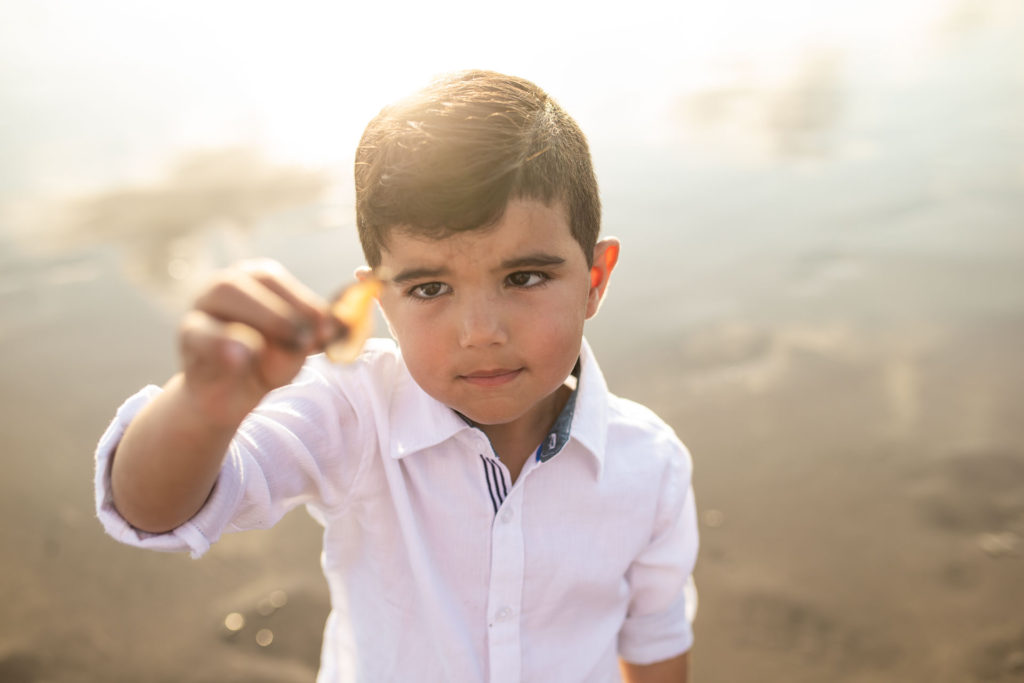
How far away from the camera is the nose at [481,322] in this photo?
1458 mm

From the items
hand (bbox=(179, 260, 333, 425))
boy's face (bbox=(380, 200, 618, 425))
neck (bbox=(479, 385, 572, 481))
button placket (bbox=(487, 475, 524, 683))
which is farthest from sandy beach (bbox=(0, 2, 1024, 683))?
hand (bbox=(179, 260, 333, 425))

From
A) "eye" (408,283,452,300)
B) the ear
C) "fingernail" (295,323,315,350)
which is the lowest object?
the ear

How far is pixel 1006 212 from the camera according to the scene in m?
5.03

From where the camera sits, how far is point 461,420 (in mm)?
1646

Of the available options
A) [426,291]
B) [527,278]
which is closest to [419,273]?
[426,291]

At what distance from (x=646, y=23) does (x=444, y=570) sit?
34.6 feet

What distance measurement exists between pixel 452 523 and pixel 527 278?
0.52 m

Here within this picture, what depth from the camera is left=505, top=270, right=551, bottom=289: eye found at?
1543mm

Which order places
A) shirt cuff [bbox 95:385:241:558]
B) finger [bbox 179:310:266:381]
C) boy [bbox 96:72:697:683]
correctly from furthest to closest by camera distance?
boy [bbox 96:72:697:683] → shirt cuff [bbox 95:385:241:558] → finger [bbox 179:310:266:381]

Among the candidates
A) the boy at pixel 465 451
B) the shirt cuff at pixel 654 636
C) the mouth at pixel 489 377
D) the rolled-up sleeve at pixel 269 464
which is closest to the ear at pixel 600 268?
the boy at pixel 465 451

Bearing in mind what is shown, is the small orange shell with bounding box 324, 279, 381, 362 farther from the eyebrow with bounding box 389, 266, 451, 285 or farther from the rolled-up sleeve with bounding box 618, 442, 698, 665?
the rolled-up sleeve with bounding box 618, 442, 698, 665

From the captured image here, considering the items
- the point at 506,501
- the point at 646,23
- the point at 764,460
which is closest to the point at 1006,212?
the point at 764,460

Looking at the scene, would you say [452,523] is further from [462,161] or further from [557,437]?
[462,161]

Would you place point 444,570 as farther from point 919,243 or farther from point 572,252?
point 919,243
